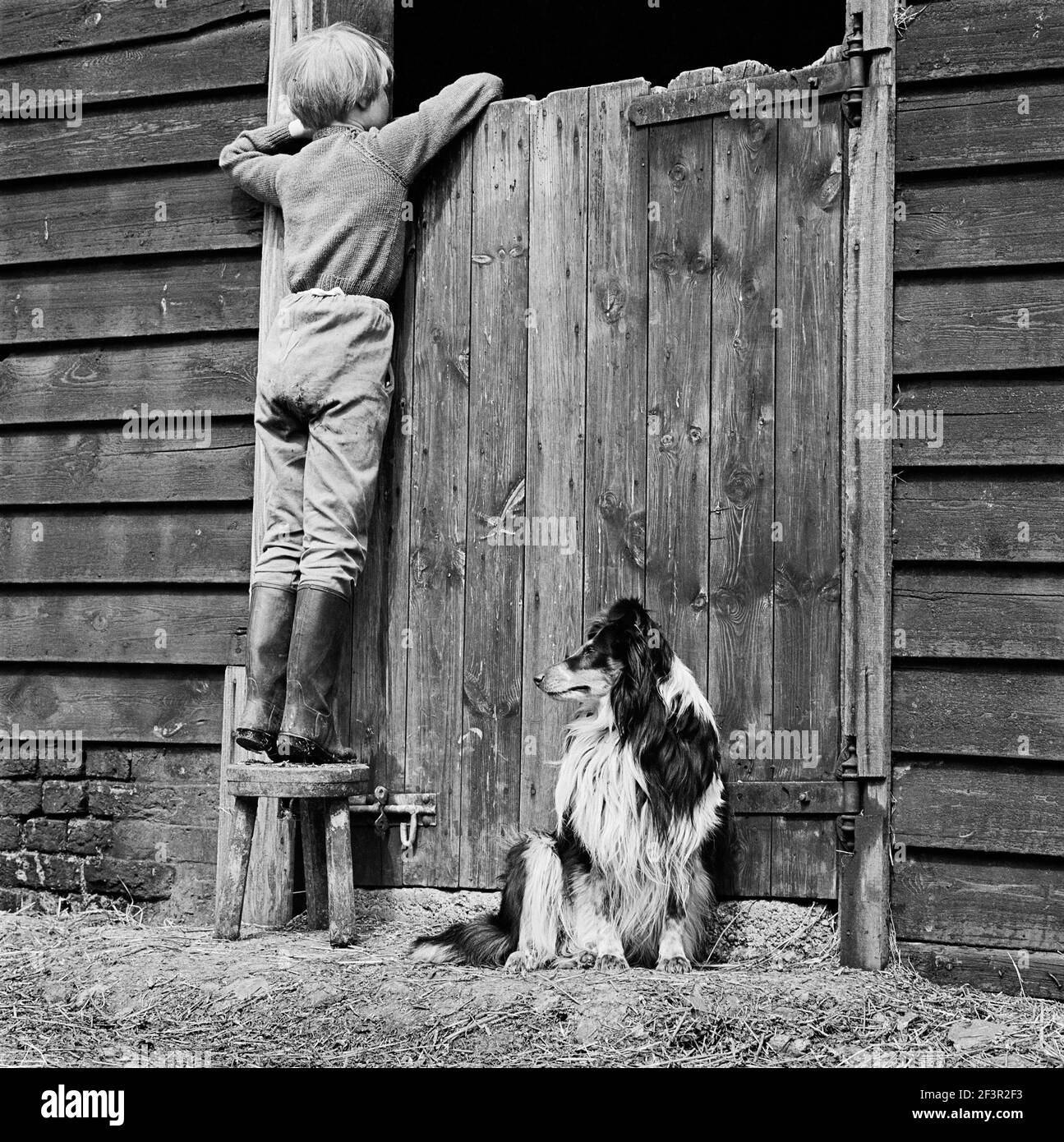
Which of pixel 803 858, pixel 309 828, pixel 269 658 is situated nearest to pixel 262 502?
pixel 269 658

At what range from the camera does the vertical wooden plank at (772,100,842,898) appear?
381 cm

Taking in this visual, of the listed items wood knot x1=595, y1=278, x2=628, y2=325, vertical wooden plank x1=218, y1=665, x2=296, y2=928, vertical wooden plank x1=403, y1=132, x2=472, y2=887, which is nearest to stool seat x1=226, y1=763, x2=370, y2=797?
vertical wooden plank x1=218, y1=665, x2=296, y2=928

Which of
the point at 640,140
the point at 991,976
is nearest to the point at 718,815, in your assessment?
the point at 991,976

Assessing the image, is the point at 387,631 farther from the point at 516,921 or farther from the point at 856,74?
the point at 856,74

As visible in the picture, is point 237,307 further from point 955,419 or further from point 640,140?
point 955,419

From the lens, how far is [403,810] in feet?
13.8

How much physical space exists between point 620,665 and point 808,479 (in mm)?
813

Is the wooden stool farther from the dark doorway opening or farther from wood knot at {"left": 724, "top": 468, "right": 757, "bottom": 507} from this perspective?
the dark doorway opening

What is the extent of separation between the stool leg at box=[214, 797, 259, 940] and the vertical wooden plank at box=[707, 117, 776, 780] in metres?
1.49

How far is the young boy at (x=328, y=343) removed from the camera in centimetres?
403

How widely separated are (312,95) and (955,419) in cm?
229

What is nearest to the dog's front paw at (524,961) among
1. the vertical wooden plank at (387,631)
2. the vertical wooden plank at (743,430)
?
the vertical wooden plank at (387,631)

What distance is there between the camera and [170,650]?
175 inches

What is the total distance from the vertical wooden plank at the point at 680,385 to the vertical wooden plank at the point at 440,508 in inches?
25.4
